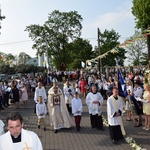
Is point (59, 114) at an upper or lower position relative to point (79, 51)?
lower

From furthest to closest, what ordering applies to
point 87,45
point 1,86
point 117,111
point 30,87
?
1. point 87,45
2. point 30,87
3. point 1,86
4. point 117,111

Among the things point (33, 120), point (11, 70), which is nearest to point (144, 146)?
point (33, 120)

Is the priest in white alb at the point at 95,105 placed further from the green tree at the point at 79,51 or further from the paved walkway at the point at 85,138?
the green tree at the point at 79,51

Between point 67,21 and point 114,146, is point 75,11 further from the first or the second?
point 114,146

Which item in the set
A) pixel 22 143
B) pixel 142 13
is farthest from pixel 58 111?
pixel 142 13

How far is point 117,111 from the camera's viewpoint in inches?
345

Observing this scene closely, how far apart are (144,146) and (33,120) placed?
21.2 ft

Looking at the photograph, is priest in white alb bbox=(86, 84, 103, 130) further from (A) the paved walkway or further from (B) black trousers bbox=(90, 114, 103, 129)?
(A) the paved walkway

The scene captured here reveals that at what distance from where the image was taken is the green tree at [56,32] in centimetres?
4906

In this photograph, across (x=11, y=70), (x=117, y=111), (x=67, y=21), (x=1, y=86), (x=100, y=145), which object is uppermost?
(x=67, y=21)

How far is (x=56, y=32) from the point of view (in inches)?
1934

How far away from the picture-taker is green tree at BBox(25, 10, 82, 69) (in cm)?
4906

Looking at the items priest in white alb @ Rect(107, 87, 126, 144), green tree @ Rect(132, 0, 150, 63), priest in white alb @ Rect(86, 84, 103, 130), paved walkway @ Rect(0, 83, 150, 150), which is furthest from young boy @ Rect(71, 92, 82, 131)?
green tree @ Rect(132, 0, 150, 63)

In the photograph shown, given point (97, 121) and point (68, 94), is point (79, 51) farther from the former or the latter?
point (97, 121)
